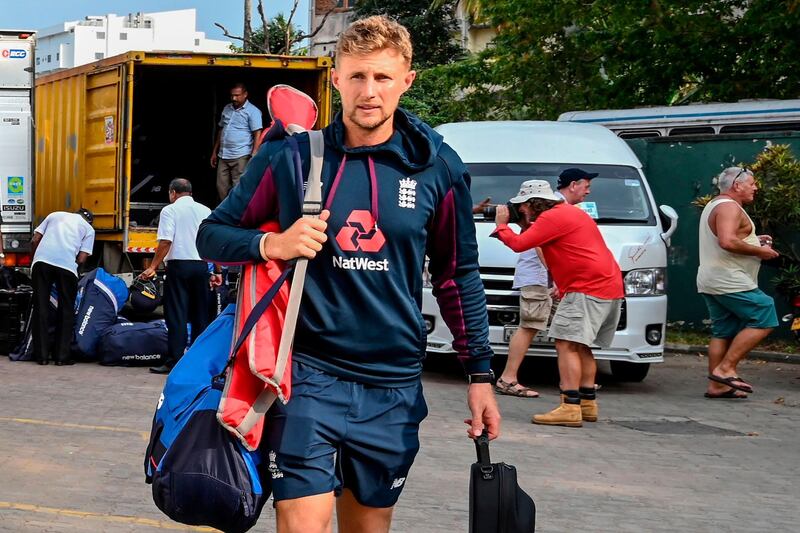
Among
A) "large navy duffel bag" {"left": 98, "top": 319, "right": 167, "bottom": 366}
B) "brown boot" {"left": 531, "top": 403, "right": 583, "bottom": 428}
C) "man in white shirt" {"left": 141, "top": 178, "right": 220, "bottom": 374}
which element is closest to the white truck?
"large navy duffel bag" {"left": 98, "top": 319, "right": 167, "bottom": 366}

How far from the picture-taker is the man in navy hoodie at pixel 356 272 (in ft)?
12.0

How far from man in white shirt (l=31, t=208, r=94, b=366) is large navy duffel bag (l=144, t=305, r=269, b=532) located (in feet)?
32.8

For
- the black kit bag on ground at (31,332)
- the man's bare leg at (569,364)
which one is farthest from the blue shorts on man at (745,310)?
the black kit bag on ground at (31,332)

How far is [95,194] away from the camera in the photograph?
16.5 meters

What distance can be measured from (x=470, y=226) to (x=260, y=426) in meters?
0.88

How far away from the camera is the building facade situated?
64.0m

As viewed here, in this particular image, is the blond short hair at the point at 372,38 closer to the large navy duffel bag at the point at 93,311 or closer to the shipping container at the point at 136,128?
the large navy duffel bag at the point at 93,311

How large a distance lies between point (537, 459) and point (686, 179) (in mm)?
9358

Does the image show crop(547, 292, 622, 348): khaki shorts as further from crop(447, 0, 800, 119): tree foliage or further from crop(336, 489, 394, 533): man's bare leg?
crop(447, 0, 800, 119): tree foliage

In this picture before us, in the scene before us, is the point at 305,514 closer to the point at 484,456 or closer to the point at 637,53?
the point at 484,456

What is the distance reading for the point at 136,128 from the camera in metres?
17.7

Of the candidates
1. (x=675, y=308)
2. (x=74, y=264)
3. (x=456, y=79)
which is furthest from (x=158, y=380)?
(x=456, y=79)

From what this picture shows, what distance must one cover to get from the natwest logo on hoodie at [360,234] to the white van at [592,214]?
8.06 meters

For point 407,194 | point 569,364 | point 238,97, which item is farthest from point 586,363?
point 238,97
